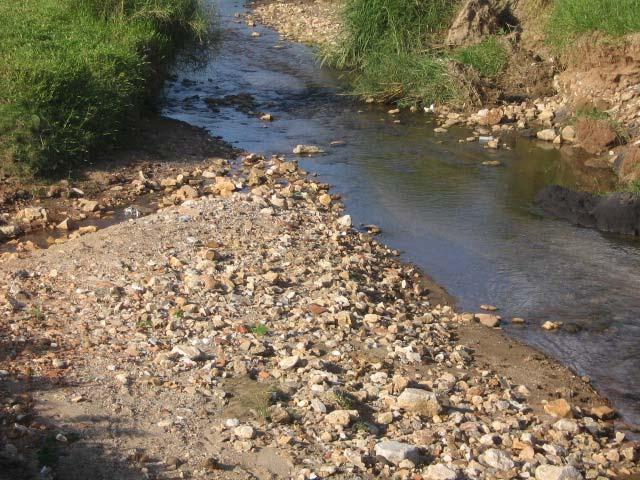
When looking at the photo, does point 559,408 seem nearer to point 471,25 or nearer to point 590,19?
point 590,19

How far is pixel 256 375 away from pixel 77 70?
6191 mm

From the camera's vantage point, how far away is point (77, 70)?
1035 cm

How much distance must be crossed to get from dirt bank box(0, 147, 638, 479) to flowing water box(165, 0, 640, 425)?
57 cm

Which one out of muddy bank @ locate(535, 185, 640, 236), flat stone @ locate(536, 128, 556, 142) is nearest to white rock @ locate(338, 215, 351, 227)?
muddy bank @ locate(535, 185, 640, 236)

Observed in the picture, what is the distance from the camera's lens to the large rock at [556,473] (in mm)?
4637

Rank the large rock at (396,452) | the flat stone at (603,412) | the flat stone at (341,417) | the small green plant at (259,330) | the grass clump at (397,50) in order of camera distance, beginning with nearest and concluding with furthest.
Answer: the large rock at (396,452)
the flat stone at (341,417)
the flat stone at (603,412)
the small green plant at (259,330)
the grass clump at (397,50)

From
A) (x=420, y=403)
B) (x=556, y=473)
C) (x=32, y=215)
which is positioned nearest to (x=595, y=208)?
(x=420, y=403)

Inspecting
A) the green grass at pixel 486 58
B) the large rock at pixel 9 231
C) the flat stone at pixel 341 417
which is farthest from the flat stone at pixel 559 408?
the green grass at pixel 486 58

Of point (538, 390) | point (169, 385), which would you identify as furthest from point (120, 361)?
point (538, 390)

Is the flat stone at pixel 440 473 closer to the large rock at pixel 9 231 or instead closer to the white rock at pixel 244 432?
the white rock at pixel 244 432

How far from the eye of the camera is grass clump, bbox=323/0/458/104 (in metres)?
14.5

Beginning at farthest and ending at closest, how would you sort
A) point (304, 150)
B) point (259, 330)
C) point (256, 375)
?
point (304, 150) → point (259, 330) → point (256, 375)

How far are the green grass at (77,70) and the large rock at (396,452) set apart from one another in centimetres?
636

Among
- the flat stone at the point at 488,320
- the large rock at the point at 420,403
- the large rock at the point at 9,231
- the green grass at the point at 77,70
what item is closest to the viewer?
the large rock at the point at 420,403
